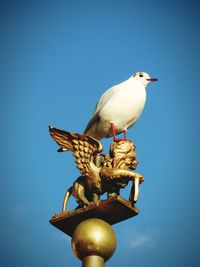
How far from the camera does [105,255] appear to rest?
10.4 feet

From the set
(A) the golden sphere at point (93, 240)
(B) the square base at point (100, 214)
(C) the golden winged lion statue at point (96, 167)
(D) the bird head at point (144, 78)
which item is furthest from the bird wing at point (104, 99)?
(A) the golden sphere at point (93, 240)

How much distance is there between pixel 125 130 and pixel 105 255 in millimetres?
1937

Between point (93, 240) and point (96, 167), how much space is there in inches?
32.2

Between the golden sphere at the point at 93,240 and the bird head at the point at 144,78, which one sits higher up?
the bird head at the point at 144,78

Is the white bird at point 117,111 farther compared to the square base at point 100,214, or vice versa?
the white bird at point 117,111

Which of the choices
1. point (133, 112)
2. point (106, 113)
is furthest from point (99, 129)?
point (133, 112)

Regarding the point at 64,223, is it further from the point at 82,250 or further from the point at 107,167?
the point at 107,167

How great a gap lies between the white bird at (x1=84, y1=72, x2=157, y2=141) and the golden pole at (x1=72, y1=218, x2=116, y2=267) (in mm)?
1510

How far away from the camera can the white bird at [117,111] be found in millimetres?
4863

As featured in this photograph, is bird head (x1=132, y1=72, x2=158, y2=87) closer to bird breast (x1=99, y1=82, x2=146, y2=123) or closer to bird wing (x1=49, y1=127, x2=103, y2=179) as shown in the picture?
bird breast (x1=99, y1=82, x2=146, y2=123)

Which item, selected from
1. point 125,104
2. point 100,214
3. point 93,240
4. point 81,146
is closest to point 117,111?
point 125,104

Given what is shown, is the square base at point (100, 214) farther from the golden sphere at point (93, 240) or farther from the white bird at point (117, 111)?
the white bird at point (117, 111)

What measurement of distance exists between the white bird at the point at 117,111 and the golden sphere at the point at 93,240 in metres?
1.50

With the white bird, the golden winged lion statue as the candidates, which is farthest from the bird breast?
the golden winged lion statue
